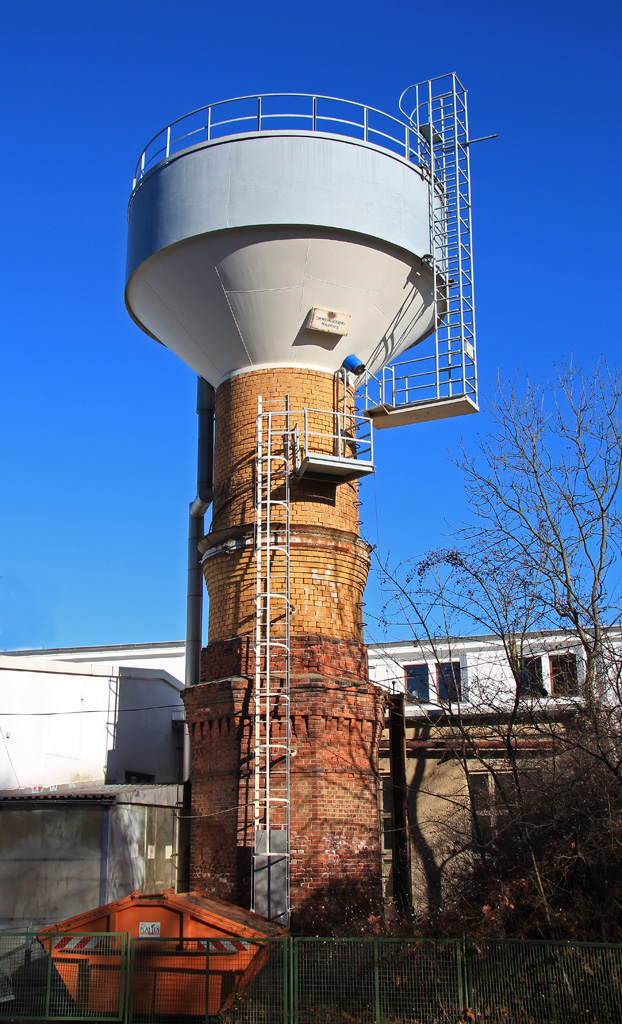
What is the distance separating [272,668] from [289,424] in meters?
3.78

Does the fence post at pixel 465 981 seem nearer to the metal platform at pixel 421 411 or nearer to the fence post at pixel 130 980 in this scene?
the fence post at pixel 130 980

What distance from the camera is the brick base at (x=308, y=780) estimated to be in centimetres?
1355

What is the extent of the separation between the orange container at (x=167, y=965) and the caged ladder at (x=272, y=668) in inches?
86.5

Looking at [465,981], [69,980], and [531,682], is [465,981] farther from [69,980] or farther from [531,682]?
[531,682]

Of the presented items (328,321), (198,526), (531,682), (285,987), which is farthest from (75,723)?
(285,987)

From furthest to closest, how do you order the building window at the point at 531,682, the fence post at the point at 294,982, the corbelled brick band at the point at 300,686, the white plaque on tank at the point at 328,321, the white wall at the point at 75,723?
the white wall at the point at 75,723 → the white plaque on tank at the point at 328,321 → the corbelled brick band at the point at 300,686 → the building window at the point at 531,682 → the fence post at the point at 294,982

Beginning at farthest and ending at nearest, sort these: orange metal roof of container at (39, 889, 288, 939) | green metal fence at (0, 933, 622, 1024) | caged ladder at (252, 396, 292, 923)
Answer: caged ladder at (252, 396, 292, 923)
orange metal roof of container at (39, 889, 288, 939)
green metal fence at (0, 933, 622, 1024)

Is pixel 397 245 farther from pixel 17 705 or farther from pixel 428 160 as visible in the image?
pixel 17 705

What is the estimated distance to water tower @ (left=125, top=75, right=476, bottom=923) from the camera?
13.9 m

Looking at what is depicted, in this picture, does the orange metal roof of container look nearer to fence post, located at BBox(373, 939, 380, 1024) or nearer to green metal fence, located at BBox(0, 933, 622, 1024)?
green metal fence, located at BBox(0, 933, 622, 1024)

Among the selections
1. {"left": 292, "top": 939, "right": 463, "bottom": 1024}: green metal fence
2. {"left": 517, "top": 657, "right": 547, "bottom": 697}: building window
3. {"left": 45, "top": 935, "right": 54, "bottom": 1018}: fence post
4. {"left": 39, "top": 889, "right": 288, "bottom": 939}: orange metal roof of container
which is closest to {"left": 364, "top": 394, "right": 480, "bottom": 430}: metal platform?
{"left": 517, "top": 657, "right": 547, "bottom": 697}: building window

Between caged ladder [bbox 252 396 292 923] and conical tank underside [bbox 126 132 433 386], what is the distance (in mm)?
1332

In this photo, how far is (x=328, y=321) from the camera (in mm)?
15383

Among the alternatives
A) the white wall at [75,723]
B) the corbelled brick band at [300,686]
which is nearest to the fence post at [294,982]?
the corbelled brick band at [300,686]
